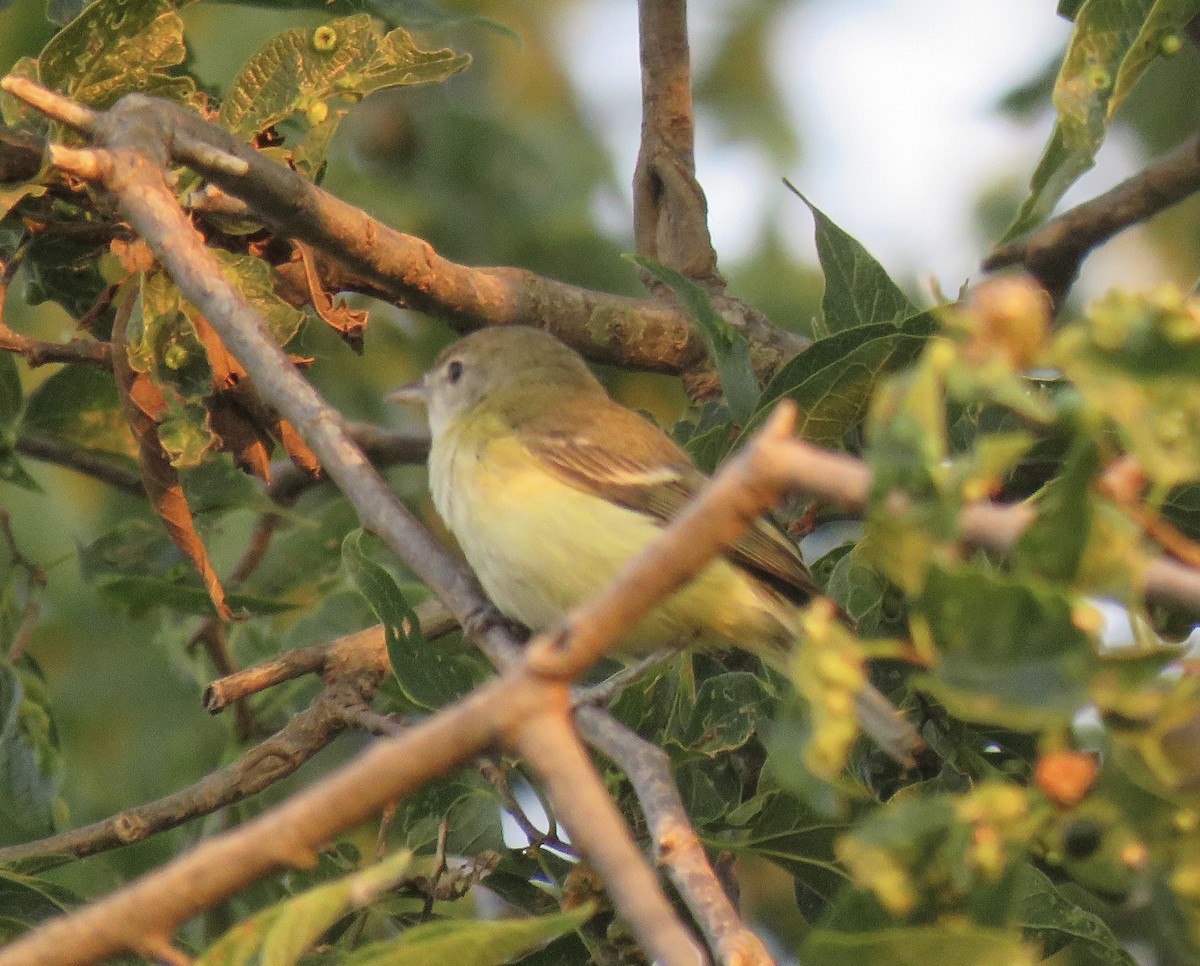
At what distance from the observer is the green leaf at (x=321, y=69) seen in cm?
324

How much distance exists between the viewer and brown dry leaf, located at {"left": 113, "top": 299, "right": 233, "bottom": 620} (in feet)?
10.1

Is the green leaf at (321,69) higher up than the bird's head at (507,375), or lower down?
higher up

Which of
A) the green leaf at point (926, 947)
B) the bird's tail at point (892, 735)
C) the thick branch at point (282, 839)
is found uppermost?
the thick branch at point (282, 839)

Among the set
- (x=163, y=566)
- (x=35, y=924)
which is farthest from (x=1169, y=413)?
(x=163, y=566)

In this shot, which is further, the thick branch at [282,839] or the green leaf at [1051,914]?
the green leaf at [1051,914]

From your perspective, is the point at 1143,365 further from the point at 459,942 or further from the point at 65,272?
the point at 65,272

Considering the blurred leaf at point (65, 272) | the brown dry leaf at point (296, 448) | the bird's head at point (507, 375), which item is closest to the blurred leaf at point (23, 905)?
the brown dry leaf at point (296, 448)

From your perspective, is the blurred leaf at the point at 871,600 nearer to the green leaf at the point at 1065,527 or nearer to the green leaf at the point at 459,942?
the green leaf at the point at 459,942

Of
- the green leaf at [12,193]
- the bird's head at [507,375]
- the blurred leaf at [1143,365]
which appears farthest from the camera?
the bird's head at [507,375]

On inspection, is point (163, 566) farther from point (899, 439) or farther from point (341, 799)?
point (899, 439)

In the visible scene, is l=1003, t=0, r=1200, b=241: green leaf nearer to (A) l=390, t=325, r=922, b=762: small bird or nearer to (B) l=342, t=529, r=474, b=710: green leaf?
(A) l=390, t=325, r=922, b=762: small bird

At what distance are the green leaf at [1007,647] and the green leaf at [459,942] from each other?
49 cm

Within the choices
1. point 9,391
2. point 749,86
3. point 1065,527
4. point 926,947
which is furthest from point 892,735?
point 749,86

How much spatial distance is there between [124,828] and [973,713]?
210 cm
